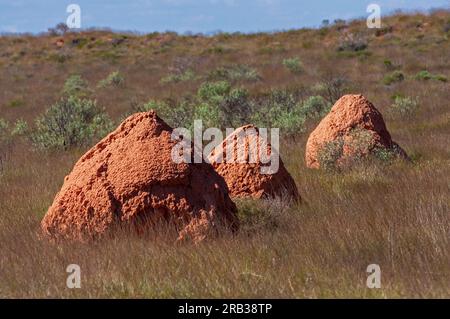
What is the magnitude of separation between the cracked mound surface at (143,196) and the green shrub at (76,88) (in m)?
21.2

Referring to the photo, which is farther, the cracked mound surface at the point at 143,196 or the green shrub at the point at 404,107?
the green shrub at the point at 404,107

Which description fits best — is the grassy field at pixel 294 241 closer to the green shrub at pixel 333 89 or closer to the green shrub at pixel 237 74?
the green shrub at pixel 333 89

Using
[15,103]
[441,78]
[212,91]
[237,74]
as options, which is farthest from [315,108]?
[15,103]

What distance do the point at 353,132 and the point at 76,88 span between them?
22399mm

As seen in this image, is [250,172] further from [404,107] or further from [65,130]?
[404,107]

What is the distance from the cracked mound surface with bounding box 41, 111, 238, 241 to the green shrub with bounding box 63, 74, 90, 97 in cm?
2116

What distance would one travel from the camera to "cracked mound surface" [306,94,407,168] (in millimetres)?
9633

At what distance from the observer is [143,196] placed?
5977mm

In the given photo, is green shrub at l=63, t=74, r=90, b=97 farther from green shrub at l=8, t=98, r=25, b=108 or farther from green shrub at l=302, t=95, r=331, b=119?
green shrub at l=302, t=95, r=331, b=119

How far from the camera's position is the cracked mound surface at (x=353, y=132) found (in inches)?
379

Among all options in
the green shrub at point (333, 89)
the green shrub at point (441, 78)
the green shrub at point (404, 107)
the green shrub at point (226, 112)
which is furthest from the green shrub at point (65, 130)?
the green shrub at point (441, 78)

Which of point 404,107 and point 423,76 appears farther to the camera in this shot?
point 423,76

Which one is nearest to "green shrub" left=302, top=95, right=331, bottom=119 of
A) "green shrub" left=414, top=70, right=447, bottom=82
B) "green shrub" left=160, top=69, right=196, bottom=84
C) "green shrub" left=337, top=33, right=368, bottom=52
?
"green shrub" left=414, top=70, right=447, bottom=82
